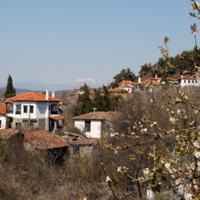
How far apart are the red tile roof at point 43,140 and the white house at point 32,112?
15339mm

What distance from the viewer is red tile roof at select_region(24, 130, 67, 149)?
53.5 feet

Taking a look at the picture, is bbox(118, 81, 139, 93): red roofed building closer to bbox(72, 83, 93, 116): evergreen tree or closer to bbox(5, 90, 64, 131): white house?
bbox(72, 83, 93, 116): evergreen tree

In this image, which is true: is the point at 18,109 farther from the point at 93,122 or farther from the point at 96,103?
the point at 93,122

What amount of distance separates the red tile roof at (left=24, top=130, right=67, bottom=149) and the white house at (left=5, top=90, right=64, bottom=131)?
15339mm

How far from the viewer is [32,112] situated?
34.6m

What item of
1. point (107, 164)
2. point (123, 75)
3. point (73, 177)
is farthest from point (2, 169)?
point (123, 75)

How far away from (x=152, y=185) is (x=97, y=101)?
3334cm

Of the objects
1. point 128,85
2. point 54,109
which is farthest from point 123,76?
point 54,109

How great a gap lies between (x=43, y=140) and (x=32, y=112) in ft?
58.5

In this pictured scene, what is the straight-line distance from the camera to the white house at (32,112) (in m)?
34.5

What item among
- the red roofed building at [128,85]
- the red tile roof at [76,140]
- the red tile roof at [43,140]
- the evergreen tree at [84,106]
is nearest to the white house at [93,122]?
the evergreen tree at [84,106]

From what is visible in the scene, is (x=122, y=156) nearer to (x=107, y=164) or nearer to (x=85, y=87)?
(x=107, y=164)

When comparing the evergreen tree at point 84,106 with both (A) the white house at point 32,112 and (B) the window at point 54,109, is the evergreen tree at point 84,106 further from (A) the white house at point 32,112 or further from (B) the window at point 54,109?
(B) the window at point 54,109

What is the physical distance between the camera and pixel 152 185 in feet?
8.78
